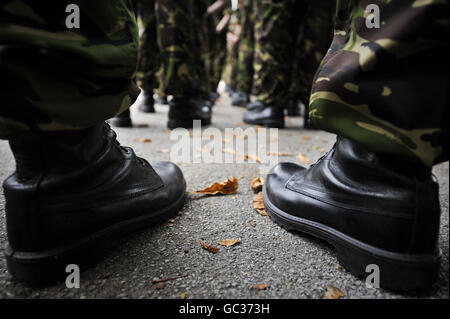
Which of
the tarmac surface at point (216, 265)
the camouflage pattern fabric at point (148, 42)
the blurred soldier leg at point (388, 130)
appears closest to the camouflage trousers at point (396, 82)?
the blurred soldier leg at point (388, 130)

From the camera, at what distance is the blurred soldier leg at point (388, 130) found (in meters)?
0.52

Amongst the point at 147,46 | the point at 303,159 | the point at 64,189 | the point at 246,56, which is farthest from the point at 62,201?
the point at 246,56

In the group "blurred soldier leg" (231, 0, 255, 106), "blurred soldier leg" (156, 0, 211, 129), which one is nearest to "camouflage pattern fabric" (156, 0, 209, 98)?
"blurred soldier leg" (156, 0, 211, 129)

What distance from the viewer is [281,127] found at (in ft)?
8.83

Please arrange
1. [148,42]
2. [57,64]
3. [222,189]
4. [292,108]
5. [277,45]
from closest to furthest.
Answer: [57,64], [222,189], [277,45], [148,42], [292,108]

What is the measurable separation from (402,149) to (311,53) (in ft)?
7.63

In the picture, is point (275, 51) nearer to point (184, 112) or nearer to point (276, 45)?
point (276, 45)

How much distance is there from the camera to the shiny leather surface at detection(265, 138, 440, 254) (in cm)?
56

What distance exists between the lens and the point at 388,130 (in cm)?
56

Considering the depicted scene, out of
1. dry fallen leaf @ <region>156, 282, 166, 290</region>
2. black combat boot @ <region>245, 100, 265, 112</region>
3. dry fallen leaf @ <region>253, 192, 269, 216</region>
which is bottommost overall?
dry fallen leaf @ <region>253, 192, 269, 216</region>

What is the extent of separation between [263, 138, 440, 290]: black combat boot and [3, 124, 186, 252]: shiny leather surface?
1.66 ft

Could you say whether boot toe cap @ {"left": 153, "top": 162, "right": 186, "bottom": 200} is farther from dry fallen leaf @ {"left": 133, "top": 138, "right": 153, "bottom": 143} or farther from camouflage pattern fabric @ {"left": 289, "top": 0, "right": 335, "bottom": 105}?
camouflage pattern fabric @ {"left": 289, "top": 0, "right": 335, "bottom": 105}

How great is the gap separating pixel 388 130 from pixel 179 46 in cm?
200
